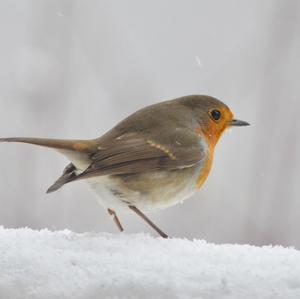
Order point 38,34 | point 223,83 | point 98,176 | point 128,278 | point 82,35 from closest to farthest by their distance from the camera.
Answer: point 128,278 → point 98,176 → point 38,34 → point 223,83 → point 82,35

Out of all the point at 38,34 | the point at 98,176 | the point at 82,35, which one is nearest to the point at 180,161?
the point at 98,176

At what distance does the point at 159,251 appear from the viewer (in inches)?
78.0

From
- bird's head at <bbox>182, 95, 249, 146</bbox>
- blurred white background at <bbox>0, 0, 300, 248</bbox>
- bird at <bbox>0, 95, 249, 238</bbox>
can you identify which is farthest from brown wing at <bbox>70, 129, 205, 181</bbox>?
blurred white background at <bbox>0, 0, 300, 248</bbox>

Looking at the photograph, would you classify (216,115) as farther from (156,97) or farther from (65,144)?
(156,97)

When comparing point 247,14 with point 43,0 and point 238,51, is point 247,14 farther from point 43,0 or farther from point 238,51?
point 43,0

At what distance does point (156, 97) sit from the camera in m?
5.54

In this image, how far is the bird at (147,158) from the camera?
2.97 m

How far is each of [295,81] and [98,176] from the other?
290cm

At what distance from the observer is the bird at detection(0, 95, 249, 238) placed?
9.73 ft

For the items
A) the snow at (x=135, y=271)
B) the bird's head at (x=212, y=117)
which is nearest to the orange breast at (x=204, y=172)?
the bird's head at (x=212, y=117)

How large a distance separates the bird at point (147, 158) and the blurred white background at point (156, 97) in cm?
71

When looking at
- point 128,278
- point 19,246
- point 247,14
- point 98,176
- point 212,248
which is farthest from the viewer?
point 247,14

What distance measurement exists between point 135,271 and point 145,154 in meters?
1.49

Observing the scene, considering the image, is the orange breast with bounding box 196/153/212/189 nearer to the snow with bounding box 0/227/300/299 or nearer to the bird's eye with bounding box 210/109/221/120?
the bird's eye with bounding box 210/109/221/120
